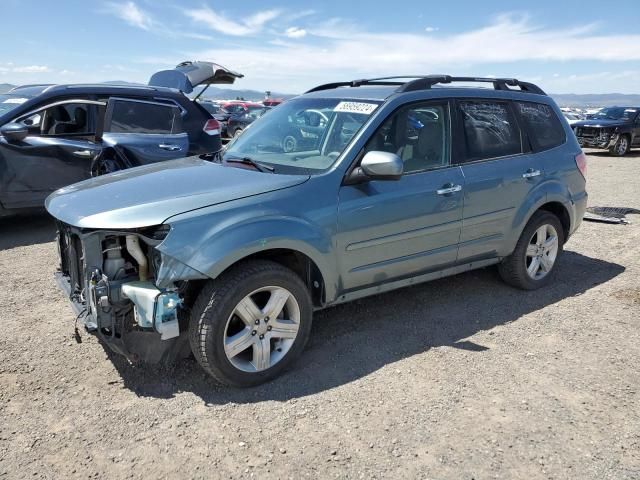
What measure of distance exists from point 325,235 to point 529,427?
5.19ft

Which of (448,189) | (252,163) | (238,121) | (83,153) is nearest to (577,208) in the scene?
(448,189)

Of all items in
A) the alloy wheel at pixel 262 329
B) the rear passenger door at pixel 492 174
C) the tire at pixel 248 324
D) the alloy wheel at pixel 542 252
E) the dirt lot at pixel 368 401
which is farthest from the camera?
the alloy wheel at pixel 542 252

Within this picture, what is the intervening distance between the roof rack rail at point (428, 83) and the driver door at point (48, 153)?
341cm

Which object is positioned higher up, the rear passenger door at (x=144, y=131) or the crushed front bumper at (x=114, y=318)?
the rear passenger door at (x=144, y=131)

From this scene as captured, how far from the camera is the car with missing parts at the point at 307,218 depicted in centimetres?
295

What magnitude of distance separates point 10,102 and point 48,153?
3.46ft

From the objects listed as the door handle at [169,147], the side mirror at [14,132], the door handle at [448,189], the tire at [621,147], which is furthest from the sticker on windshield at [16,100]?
the tire at [621,147]

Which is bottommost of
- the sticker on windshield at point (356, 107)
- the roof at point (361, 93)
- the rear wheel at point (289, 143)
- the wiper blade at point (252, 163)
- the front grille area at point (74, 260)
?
the front grille area at point (74, 260)

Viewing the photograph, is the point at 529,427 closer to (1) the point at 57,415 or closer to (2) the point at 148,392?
(2) the point at 148,392

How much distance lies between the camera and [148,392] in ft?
10.3

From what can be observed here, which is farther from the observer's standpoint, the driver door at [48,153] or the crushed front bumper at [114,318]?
the driver door at [48,153]

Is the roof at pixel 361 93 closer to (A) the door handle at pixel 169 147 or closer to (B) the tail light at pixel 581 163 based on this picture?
(B) the tail light at pixel 581 163

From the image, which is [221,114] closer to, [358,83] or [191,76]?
[191,76]

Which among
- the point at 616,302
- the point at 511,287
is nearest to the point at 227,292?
the point at 511,287
